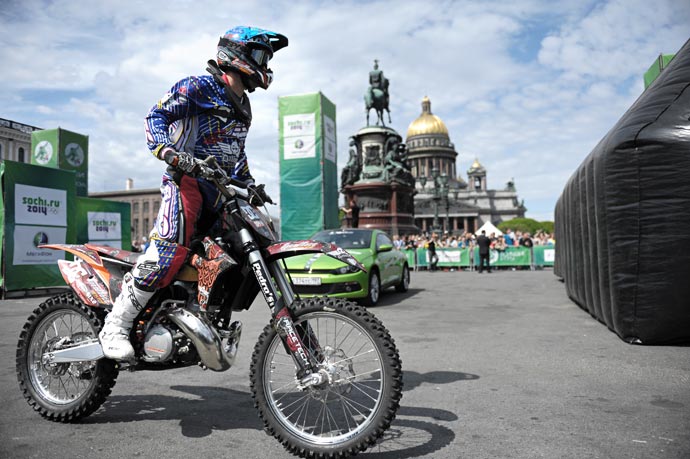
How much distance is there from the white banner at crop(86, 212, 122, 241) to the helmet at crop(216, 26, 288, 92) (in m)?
14.4

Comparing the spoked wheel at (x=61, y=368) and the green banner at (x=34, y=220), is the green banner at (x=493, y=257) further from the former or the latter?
the spoked wheel at (x=61, y=368)

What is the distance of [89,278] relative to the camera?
343cm

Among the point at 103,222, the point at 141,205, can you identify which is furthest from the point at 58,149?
the point at 141,205

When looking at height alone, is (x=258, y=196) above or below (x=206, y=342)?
above

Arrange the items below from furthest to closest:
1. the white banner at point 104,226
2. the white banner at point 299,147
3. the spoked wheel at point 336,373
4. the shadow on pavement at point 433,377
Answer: the white banner at point 299,147
the white banner at point 104,226
the shadow on pavement at point 433,377
the spoked wheel at point 336,373

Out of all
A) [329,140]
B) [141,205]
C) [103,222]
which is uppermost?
[141,205]

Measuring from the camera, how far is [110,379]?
3.34m

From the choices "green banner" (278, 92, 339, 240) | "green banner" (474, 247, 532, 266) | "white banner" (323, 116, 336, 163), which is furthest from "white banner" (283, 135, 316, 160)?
"green banner" (474, 247, 532, 266)

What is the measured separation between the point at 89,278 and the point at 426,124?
112684 mm

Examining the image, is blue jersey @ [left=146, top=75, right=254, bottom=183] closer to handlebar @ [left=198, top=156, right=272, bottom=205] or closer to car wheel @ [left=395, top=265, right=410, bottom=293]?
handlebar @ [left=198, top=156, right=272, bottom=205]

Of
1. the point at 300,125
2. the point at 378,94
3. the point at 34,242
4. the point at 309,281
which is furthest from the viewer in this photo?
the point at 378,94

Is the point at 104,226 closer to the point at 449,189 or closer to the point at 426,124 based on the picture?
the point at 449,189

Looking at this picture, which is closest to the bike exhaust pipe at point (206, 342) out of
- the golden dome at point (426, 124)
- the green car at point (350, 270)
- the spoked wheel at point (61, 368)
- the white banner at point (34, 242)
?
the spoked wheel at point (61, 368)

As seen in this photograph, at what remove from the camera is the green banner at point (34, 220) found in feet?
40.9
